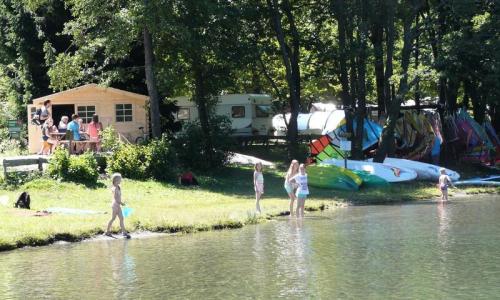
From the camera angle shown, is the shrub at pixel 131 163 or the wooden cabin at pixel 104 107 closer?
the shrub at pixel 131 163

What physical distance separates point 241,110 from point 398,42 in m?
11.0

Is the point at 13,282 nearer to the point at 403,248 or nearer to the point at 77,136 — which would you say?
the point at 403,248

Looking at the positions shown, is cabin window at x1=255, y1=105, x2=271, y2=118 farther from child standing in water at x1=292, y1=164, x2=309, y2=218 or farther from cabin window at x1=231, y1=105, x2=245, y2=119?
child standing in water at x1=292, y1=164, x2=309, y2=218

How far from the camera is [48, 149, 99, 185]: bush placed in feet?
81.5

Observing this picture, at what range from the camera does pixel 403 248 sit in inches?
574

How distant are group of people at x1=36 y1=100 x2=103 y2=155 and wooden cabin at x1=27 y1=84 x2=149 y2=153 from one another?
200 cm

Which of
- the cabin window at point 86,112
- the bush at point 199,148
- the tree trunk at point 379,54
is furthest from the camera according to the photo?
the cabin window at point 86,112

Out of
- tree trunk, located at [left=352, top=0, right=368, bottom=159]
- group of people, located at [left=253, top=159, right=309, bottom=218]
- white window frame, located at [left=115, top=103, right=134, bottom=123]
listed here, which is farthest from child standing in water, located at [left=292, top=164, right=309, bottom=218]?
white window frame, located at [left=115, top=103, right=134, bottom=123]

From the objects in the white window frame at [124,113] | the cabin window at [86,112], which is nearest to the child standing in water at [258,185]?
the white window frame at [124,113]

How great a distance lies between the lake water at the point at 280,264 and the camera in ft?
35.5

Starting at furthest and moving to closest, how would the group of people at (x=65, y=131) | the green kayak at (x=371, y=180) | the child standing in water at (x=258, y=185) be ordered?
1. the group of people at (x=65, y=131)
2. the green kayak at (x=371, y=180)
3. the child standing in water at (x=258, y=185)

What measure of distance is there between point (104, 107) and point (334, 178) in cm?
1224

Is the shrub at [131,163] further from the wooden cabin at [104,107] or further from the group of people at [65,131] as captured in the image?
the wooden cabin at [104,107]

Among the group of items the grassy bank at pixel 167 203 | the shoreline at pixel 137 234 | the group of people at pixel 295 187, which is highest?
the group of people at pixel 295 187
